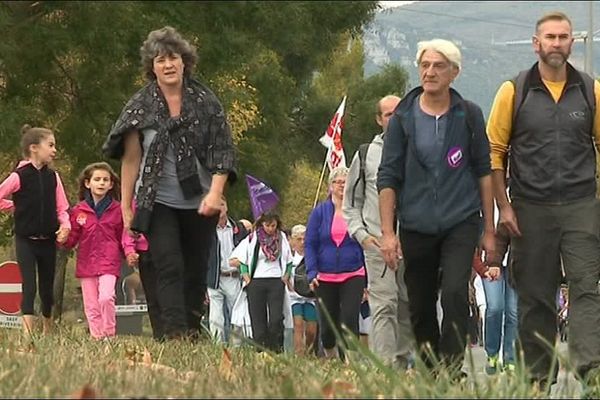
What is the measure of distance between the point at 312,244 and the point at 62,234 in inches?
86.7

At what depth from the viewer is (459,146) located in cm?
842

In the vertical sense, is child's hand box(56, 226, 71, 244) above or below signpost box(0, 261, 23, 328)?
above

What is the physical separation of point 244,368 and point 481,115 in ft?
8.90

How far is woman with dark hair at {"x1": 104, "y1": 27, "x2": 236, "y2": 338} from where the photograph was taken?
9.43 meters

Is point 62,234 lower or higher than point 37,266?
higher

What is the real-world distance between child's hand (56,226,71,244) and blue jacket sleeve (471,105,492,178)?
18.0 ft

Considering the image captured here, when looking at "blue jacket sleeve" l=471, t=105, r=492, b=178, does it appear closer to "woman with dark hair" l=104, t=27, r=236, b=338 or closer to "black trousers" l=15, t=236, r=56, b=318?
"woman with dark hair" l=104, t=27, r=236, b=338

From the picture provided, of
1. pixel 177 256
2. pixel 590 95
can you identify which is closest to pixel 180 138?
pixel 177 256

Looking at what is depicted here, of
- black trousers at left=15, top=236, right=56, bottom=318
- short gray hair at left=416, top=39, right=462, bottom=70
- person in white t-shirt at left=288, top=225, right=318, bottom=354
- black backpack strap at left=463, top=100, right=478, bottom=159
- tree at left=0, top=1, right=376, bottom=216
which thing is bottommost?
person in white t-shirt at left=288, top=225, right=318, bottom=354

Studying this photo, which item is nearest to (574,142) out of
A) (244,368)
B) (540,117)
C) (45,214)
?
(540,117)

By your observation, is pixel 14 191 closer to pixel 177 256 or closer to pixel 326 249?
pixel 326 249

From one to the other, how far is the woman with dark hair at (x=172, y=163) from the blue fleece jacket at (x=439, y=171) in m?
1.22

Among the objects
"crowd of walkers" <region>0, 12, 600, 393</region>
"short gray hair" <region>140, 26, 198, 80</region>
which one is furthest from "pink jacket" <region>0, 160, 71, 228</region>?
"short gray hair" <region>140, 26, 198, 80</region>

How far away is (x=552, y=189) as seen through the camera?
855 centimetres
